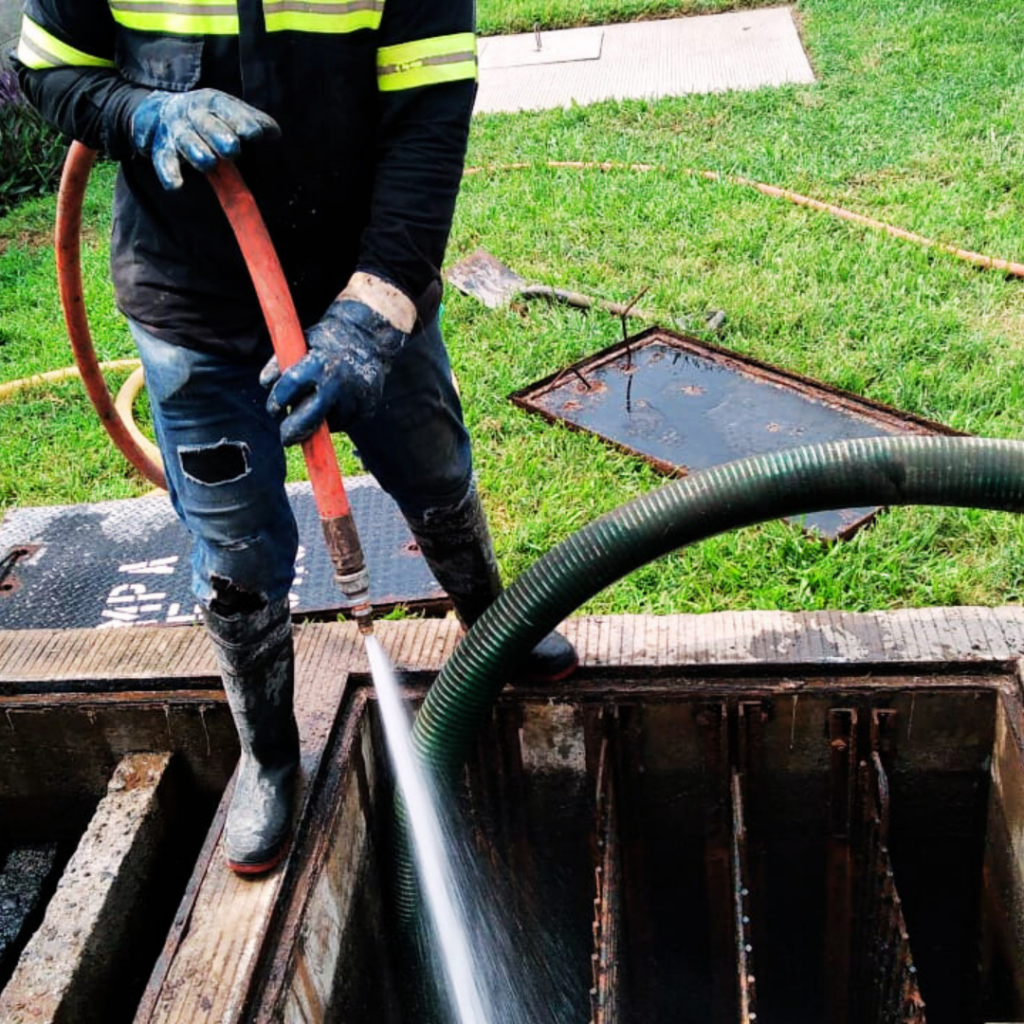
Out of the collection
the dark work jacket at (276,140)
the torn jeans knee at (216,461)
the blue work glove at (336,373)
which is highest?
the dark work jacket at (276,140)

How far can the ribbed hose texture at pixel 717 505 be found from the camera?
1.97 m

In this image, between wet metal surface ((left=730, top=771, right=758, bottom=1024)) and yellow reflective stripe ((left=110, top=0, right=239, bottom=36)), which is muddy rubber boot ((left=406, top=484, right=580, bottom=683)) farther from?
yellow reflective stripe ((left=110, top=0, right=239, bottom=36))

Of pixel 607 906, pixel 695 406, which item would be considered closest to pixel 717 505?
pixel 607 906

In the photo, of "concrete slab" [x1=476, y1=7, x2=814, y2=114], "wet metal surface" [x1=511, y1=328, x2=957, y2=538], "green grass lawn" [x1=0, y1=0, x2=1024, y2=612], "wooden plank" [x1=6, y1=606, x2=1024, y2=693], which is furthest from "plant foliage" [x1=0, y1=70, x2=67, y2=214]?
"wooden plank" [x1=6, y1=606, x2=1024, y2=693]

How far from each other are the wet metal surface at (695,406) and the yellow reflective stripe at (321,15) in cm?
218

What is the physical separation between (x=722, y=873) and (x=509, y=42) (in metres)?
8.01

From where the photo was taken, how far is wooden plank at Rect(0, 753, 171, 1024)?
230 centimetres

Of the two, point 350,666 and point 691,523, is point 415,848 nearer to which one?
point 350,666

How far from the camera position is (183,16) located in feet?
6.23

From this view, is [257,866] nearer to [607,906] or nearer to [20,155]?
[607,906]

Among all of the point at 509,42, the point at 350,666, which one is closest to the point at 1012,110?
the point at 509,42

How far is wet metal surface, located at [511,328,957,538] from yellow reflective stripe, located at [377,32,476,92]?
204cm

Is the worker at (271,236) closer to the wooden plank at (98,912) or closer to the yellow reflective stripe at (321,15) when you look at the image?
the yellow reflective stripe at (321,15)

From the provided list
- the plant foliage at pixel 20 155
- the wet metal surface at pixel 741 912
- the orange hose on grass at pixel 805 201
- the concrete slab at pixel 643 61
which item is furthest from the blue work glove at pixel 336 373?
the plant foliage at pixel 20 155
